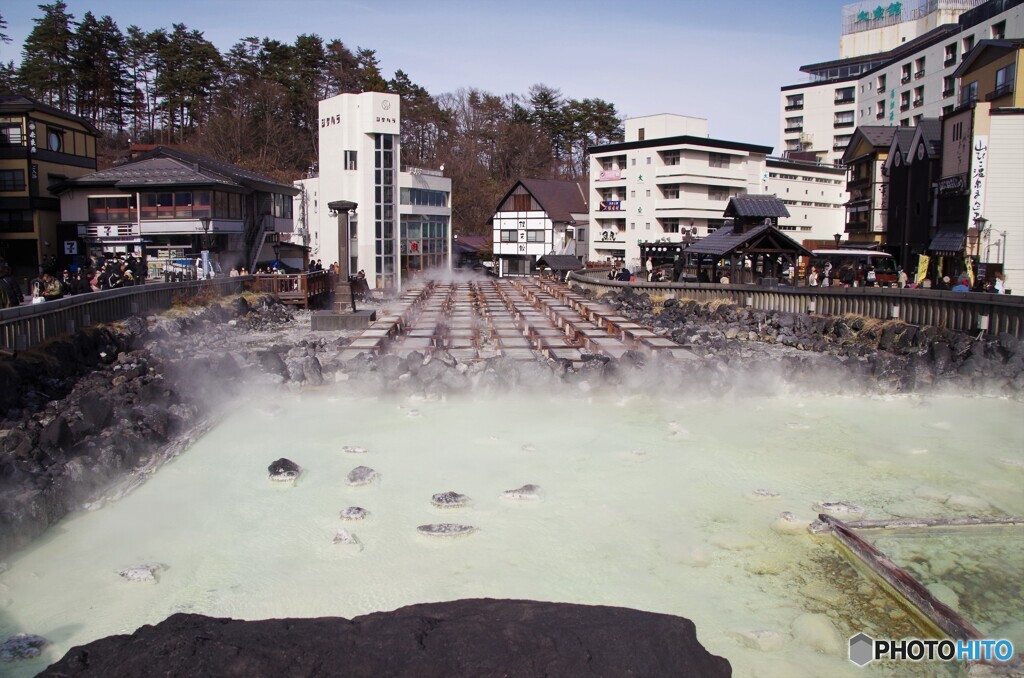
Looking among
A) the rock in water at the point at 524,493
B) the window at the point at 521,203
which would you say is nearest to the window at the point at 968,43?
the window at the point at 521,203

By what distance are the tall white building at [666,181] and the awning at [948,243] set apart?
23.7 metres

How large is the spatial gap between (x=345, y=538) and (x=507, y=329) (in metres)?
16.3

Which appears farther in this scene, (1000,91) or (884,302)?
(1000,91)

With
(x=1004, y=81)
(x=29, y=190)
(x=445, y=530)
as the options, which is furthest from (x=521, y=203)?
(x=445, y=530)

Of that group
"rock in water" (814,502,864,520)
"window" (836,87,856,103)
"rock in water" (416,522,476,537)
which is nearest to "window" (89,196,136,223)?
"rock in water" (416,522,476,537)

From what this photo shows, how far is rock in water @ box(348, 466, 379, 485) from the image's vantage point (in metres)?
9.85

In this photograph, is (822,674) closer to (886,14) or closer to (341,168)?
(341,168)

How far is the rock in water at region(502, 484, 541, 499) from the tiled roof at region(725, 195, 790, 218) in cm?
2270

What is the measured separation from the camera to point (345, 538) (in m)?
8.03

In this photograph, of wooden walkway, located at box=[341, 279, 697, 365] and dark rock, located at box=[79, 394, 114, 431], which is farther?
wooden walkway, located at box=[341, 279, 697, 365]

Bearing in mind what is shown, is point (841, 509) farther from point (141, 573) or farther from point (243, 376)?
point (243, 376)

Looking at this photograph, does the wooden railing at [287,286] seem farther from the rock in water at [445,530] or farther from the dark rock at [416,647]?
the dark rock at [416,647]

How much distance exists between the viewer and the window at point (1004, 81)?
2797 centimetres

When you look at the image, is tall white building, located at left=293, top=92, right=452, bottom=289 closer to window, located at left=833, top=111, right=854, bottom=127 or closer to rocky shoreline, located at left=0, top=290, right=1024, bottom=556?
rocky shoreline, located at left=0, top=290, right=1024, bottom=556
